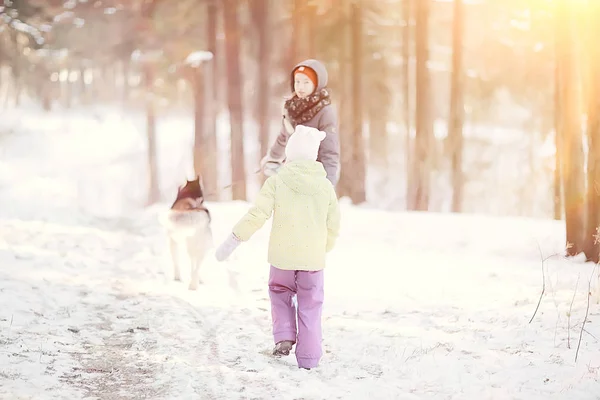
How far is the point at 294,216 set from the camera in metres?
5.43

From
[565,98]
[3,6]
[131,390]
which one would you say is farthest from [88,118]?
[131,390]

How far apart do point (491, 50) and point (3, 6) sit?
1736 centimetres

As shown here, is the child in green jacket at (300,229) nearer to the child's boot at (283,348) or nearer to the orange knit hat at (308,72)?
the child's boot at (283,348)

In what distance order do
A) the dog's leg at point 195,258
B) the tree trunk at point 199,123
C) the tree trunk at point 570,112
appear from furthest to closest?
the tree trunk at point 199,123, the tree trunk at point 570,112, the dog's leg at point 195,258

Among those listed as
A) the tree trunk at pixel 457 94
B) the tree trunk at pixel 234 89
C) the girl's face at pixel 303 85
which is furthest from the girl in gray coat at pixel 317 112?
the tree trunk at pixel 457 94

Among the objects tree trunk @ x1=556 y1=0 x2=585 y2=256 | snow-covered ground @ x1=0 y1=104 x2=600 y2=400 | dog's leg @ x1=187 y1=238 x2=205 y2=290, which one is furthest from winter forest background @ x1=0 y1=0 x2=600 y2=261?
dog's leg @ x1=187 y1=238 x2=205 y2=290

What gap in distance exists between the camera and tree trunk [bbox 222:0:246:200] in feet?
61.2

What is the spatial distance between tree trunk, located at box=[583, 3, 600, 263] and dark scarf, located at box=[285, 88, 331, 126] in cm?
421

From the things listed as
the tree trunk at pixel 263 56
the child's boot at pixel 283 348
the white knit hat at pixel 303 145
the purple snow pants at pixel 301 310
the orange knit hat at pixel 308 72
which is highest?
the tree trunk at pixel 263 56

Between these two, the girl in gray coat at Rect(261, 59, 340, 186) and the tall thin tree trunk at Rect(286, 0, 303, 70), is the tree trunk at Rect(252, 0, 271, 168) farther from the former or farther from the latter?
the girl in gray coat at Rect(261, 59, 340, 186)

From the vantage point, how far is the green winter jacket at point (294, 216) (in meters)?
5.41

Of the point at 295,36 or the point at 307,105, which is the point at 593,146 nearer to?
the point at 307,105

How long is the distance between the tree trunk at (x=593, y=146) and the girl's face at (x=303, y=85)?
442cm

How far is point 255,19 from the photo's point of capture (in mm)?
20250
